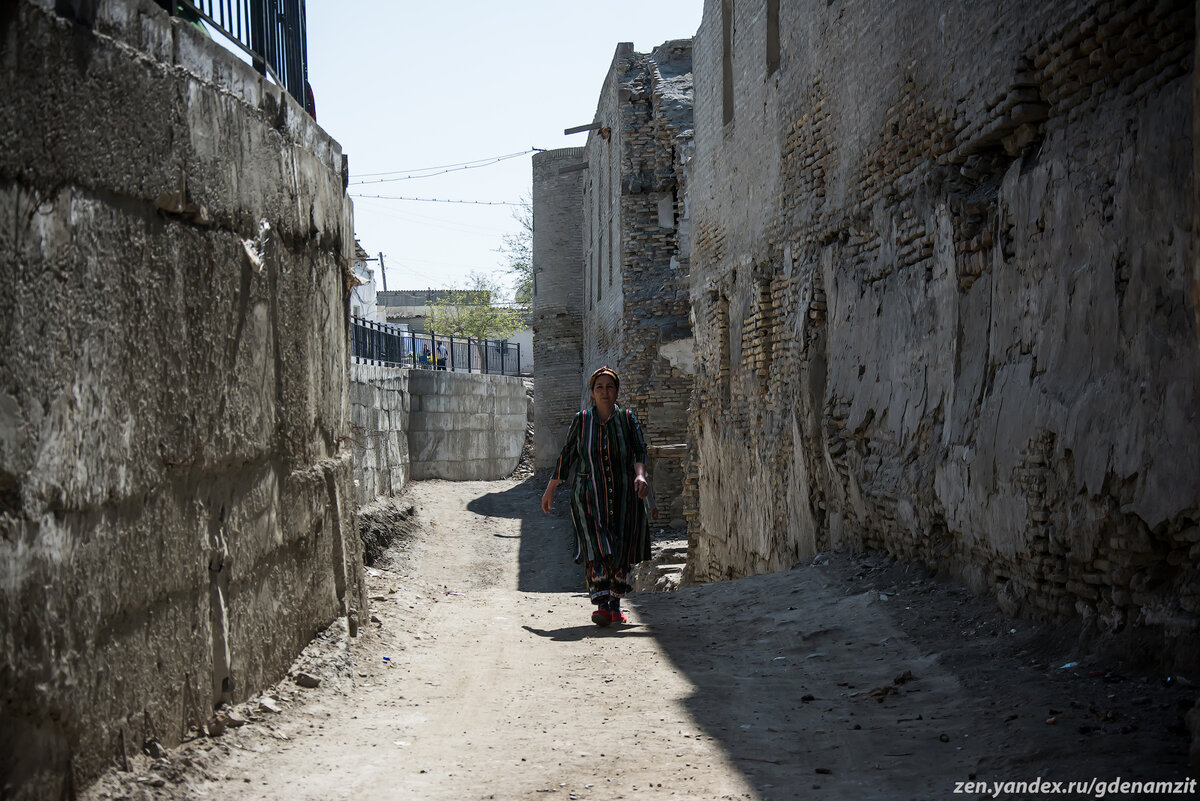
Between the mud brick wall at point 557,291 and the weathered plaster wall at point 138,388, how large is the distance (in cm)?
2205

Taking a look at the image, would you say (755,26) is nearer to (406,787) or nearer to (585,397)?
(406,787)

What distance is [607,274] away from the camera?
65.6 ft

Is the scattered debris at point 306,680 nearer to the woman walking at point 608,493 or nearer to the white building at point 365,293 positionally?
the woman walking at point 608,493

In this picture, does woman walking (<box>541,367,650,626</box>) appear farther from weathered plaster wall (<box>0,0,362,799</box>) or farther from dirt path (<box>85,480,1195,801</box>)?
weathered plaster wall (<box>0,0,362,799</box>)

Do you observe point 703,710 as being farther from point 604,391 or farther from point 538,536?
point 538,536

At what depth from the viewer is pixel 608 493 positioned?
6.44 m

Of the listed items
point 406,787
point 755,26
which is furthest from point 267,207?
point 755,26

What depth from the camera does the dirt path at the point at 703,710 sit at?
3.30 meters

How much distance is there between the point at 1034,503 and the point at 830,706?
1249 mm

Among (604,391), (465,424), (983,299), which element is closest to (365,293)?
(465,424)

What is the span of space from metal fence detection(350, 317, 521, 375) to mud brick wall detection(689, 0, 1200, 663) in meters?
4.92

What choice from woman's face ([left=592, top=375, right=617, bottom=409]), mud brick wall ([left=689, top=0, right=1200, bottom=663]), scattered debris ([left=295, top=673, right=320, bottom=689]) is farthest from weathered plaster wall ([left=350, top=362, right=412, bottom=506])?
scattered debris ([left=295, top=673, right=320, bottom=689])

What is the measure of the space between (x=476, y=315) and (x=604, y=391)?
41.1 meters

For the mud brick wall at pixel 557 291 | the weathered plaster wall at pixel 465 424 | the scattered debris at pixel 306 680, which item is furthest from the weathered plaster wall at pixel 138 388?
the mud brick wall at pixel 557 291
